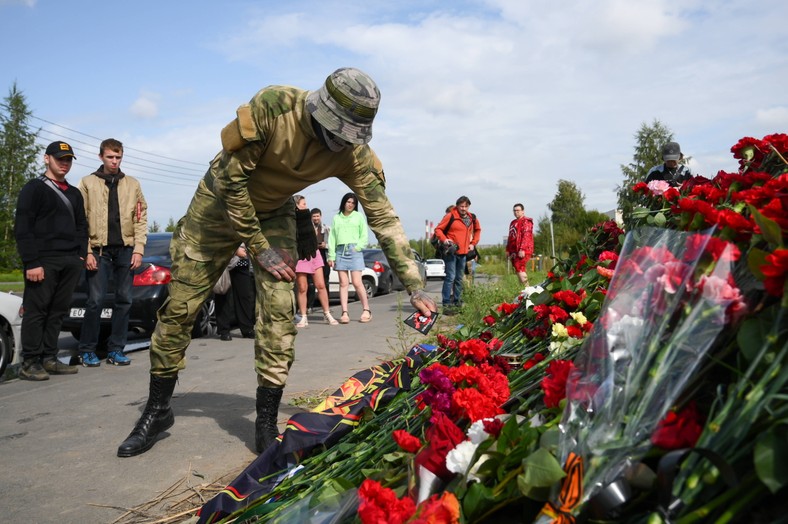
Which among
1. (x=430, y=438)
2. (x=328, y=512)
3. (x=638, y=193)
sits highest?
(x=638, y=193)

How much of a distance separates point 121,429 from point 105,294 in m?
2.97

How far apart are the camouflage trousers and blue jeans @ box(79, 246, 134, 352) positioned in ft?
11.3

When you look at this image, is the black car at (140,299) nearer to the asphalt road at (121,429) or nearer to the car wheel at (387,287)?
the asphalt road at (121,429)

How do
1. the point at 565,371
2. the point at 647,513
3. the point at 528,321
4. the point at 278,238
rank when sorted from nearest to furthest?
the point at 647,513 < the point at 565,371 < the point at 528,321 < the point at 278,238

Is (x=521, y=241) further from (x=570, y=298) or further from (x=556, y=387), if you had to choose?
(x=556, y=387)

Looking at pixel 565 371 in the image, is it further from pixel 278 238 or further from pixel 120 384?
pixel 120 384

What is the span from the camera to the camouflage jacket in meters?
3.51

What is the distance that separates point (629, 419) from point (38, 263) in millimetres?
6374

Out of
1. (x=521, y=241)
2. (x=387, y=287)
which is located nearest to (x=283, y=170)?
(x=521, y=241)

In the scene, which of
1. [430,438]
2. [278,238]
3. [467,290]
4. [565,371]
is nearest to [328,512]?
[430,438]

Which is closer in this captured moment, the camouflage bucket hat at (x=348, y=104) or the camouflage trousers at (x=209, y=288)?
the camouflage bucket hat at (x=348, y=104)

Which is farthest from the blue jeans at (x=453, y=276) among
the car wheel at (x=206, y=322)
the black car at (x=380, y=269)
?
the black car at (x=380, y=269)

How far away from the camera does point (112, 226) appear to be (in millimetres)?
7121

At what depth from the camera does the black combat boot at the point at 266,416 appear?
386cm
